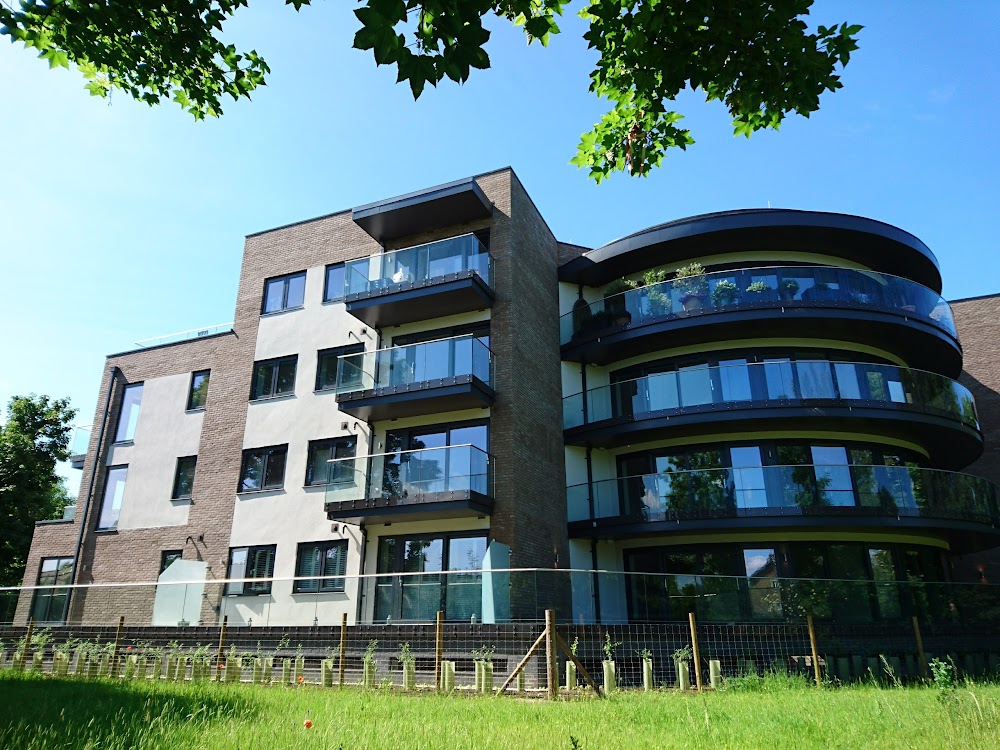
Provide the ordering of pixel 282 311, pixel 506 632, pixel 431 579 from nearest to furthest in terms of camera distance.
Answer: pixel 506 632 → pixel 431 579 → pixel 282 311

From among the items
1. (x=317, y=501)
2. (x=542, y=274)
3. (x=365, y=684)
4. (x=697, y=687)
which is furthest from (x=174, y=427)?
(x=697, y=687)

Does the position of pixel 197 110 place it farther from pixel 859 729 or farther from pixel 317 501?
pixel 317 501

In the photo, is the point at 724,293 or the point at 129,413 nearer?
the point at 724,293

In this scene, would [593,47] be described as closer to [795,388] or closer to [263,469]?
[795,388]

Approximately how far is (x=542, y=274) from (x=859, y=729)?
15412 millimetres

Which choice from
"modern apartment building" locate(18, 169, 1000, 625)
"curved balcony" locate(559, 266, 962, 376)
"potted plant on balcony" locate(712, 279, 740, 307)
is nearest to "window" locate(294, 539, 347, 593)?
"modern apartment building" locate(18, 169, 1000, 625)

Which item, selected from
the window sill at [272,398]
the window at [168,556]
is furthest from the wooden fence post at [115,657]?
the window sill at [272,398]

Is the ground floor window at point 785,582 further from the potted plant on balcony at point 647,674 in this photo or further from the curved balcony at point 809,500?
the potted plant on balcony at point 647,674

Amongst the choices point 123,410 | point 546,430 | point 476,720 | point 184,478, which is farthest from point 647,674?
point 123,410

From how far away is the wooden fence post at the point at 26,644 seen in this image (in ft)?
47.7

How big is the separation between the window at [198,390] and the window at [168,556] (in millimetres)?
4245

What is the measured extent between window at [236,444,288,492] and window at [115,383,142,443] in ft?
16.7

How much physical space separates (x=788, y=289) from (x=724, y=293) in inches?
62.6

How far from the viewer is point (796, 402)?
56.9 feet
